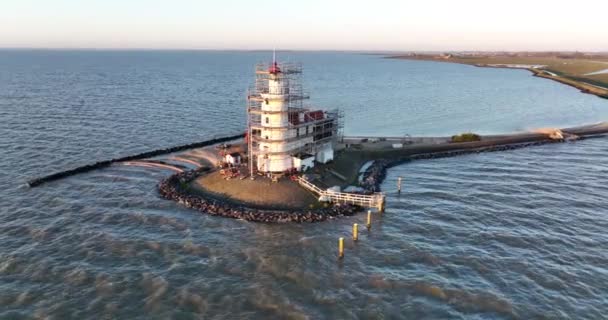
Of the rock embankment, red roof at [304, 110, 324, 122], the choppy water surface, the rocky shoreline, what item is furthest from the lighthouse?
the choppy water surface

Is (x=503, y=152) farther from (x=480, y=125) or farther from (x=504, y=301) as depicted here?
(x=504, y=301)

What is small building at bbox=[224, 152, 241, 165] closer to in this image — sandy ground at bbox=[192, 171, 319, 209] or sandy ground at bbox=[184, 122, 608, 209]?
sandy ground at bbox=[184, 122, 608, 209]

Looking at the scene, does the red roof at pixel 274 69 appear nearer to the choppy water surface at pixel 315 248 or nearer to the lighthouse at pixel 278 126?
the lighthouse at pixel 278 126

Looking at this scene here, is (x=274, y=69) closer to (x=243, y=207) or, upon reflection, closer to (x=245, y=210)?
(x=243, y=207)

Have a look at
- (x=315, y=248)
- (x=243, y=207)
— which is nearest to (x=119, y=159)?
(x=243, y=207)

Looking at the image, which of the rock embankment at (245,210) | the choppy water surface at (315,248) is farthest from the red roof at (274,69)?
the choppy water surface at (315,248)

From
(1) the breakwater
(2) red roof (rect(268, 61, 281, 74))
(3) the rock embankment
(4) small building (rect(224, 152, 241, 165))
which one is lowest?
(3) the rock embankment

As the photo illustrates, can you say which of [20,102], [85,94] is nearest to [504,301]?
[20,102]
